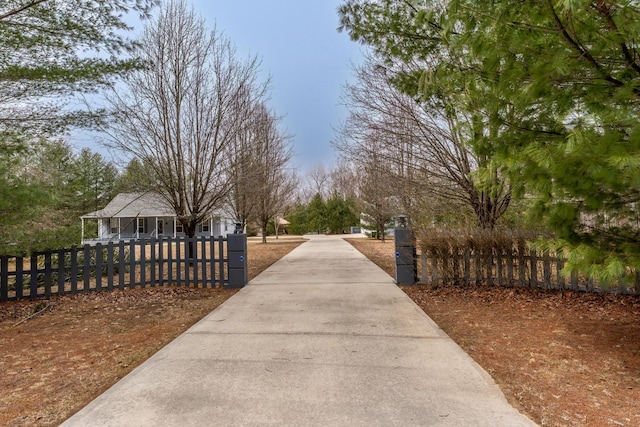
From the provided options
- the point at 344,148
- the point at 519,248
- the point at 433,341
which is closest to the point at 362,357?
the point at 433,341

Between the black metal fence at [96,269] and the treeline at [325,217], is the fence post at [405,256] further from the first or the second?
the treeline at [325,217]

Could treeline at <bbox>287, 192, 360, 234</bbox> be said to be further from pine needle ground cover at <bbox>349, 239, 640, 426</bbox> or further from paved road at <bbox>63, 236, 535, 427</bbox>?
paved road at <bbox>63, 236, 535, 427</bbox>

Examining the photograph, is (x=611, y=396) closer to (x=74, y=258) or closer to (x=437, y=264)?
(x=437, y=264)

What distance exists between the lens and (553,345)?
393 cm

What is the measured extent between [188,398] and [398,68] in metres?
7.49

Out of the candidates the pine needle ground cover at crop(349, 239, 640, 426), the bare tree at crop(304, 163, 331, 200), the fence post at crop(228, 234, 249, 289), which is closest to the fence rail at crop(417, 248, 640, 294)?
the pine needle ground cover at crop(349, 239, 640, 426)

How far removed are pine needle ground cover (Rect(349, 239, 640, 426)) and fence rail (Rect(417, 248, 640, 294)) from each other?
0.64 ft

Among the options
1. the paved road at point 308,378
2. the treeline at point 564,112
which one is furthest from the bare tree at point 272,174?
the treeline at point 564,112

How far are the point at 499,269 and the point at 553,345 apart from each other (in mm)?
3042

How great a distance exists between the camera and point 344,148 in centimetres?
1005

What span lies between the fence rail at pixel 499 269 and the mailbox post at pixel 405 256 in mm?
216

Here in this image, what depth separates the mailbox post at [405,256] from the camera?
7.41 m

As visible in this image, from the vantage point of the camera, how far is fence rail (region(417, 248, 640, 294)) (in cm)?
638

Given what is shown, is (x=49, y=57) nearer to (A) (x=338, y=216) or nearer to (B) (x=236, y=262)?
(B) (x=236, y=262)
